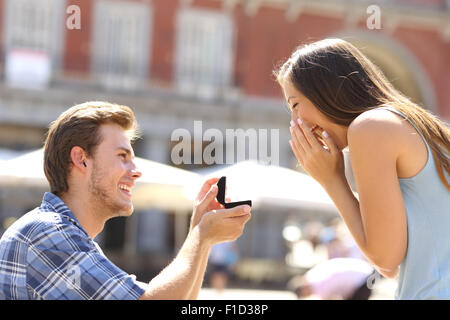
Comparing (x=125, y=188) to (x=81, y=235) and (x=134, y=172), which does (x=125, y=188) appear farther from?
(x=81, y=235)

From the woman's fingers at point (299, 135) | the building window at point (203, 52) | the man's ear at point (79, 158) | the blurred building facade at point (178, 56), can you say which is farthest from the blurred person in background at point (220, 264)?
the woman's fingers at point (299, 135)

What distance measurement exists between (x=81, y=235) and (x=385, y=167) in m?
0.91

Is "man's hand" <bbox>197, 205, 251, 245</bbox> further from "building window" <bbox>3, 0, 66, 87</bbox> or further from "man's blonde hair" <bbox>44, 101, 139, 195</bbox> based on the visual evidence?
"building window" <bbox>3, 0, 66, 87</bbox>

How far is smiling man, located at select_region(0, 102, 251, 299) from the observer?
1966 millimetres

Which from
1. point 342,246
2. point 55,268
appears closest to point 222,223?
point 55,268

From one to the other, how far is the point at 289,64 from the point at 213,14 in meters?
17.5

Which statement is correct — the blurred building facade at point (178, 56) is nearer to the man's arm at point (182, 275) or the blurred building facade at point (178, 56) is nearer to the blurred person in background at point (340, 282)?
the blurred person in background at point (340, 282)

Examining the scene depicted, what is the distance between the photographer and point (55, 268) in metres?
1.98

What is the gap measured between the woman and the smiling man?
355 mm

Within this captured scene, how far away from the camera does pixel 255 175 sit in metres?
12.1

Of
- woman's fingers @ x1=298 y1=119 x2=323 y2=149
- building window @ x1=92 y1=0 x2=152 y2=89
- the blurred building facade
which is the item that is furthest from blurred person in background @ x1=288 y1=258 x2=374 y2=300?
building window @ x1=92 y1=0 x2=152 y2=89

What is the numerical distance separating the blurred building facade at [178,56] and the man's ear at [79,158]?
15.6 m

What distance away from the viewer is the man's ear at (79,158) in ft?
7.65
